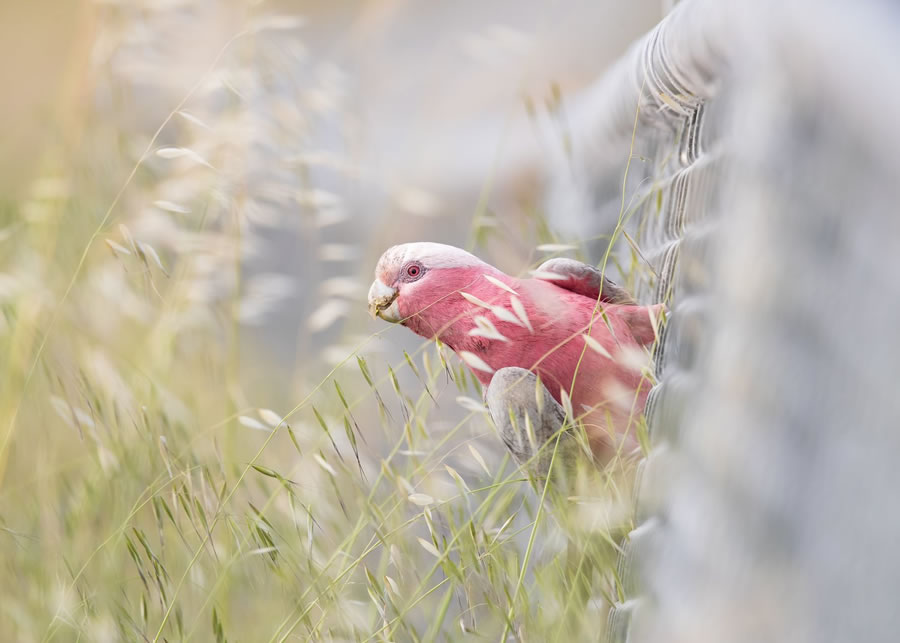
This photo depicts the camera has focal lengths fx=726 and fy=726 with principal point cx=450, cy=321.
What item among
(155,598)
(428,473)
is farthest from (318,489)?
(155,598)

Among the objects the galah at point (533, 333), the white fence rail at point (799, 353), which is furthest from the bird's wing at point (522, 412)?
the white fence rail at point (799, 353)

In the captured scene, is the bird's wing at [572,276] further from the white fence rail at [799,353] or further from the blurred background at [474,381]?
the white fence rail at [799,353]

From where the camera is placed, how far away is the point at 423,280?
0.43 meters

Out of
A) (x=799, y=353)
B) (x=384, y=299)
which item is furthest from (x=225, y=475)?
(x=799, y=353)

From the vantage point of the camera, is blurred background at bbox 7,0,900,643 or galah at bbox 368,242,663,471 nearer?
blurred background at bbox 7,0,900,643

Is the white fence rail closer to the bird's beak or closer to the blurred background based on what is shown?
the blurred background

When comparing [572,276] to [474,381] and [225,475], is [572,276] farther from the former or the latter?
[225,475]

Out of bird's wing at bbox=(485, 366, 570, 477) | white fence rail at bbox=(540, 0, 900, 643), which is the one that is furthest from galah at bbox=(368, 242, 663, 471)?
white fence rail at bbox=(540, 0, 900, 643)

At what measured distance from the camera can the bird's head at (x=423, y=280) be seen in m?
0.42

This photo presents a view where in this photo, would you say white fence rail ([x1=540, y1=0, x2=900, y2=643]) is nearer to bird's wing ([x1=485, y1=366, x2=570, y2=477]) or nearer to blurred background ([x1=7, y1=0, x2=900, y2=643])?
blurred background ([x1=7, y1=0, x2=900, y2=643])

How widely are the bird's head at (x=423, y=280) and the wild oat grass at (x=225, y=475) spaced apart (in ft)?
0.10

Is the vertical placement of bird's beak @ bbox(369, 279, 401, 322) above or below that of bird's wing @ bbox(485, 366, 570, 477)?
above

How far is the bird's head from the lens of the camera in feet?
1.39

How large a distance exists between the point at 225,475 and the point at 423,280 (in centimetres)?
16
